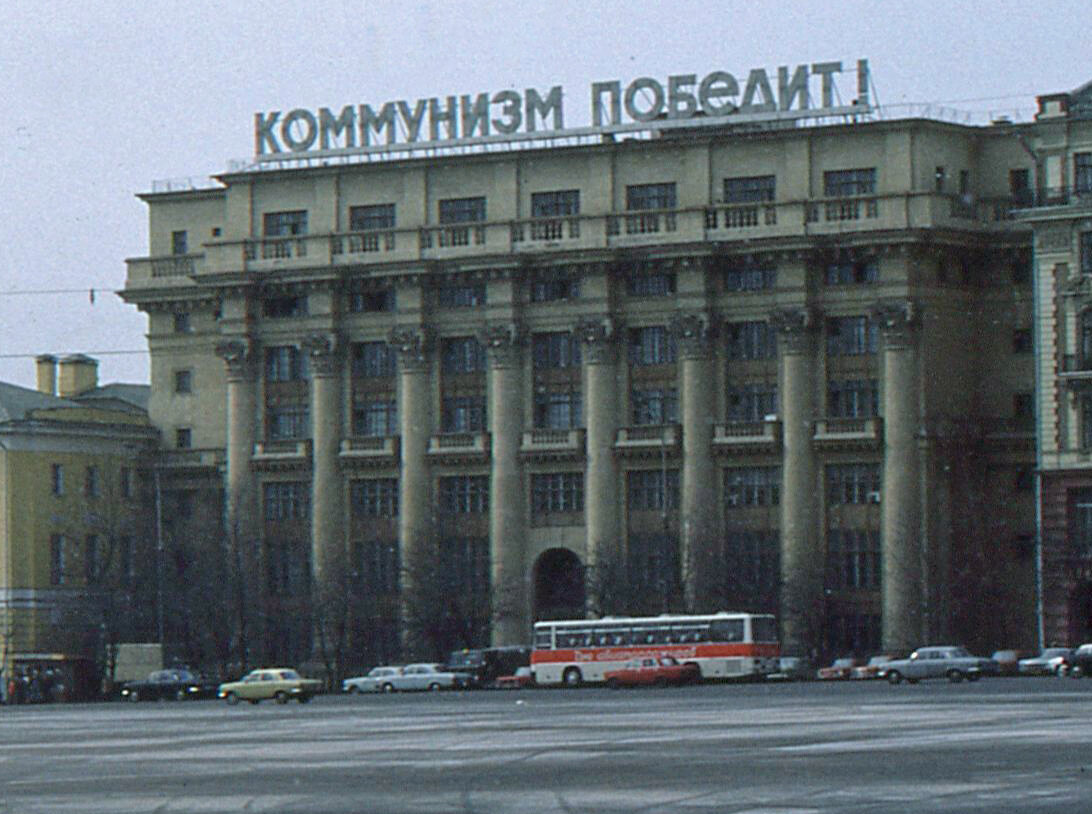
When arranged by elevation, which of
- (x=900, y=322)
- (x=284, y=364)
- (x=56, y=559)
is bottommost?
(x=56, y=559)

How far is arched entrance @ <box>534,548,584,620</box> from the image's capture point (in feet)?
476

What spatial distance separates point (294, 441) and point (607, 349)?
59.2ft

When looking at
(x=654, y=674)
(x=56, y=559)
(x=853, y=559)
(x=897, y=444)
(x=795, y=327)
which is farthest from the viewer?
(x=56, y=559)

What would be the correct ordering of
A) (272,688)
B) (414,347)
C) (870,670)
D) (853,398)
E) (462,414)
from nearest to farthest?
(272,688)
(870,670)
(853,398)
(414,347)
(462,414)

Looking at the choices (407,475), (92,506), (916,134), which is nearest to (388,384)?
(407,475)

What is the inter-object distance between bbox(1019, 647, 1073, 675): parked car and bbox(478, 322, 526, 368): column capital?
3598 cm

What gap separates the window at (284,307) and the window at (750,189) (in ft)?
79.2

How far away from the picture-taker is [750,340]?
142 m

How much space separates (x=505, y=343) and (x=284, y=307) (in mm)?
13634

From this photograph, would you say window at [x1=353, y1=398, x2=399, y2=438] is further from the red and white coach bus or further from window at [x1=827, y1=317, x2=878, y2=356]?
the red and white coach bus

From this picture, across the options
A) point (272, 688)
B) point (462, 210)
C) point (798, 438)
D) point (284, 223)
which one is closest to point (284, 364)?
point (284, 223)

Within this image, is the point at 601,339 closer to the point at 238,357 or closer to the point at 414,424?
the point at 414,424

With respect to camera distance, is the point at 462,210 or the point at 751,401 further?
the point at 462,210

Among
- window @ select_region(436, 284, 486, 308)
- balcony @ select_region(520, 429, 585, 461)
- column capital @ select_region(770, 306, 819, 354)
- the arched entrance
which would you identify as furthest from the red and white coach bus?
window @ select_region(436, 284, 486, 308)
